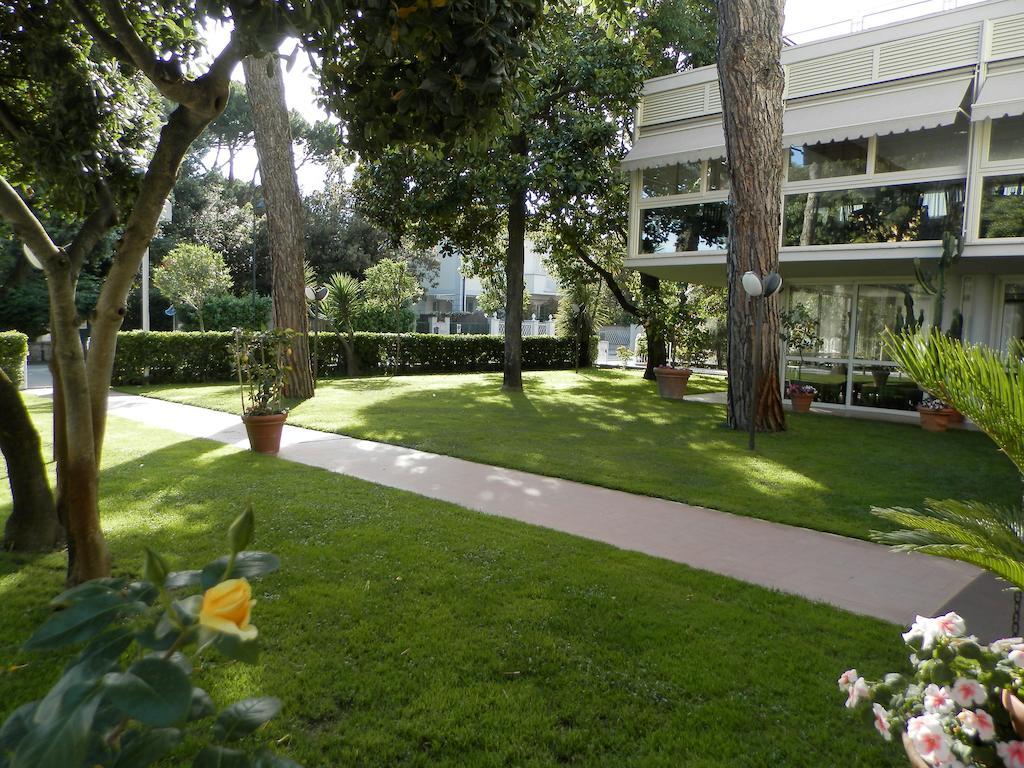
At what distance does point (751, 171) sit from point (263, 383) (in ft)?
Result: 25.3

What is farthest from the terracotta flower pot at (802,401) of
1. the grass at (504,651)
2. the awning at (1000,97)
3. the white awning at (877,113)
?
the grass at (504,651)

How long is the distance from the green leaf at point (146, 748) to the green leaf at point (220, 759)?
4cm

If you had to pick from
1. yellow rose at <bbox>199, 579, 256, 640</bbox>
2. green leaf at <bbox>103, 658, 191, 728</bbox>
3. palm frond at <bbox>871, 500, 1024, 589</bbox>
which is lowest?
palm frond at <bbox>871, 500, 1024, 589</bbox>

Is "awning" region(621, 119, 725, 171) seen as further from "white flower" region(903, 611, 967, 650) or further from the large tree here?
"white flower" region(903, 611, 967, 650)

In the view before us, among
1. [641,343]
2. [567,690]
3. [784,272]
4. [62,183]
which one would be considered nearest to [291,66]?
[62,183]

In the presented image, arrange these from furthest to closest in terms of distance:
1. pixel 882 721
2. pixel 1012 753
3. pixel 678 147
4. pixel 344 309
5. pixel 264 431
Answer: pixel 344 309 < pixel 678 147 < pixel 264 431 < pixel 882 721 < pixel 1012 753

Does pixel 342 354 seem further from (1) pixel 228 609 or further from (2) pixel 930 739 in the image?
(1) pixel 228 609

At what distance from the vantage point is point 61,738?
0.80m

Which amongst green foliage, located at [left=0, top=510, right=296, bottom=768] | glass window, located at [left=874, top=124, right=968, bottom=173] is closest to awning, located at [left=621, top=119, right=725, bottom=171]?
glass window, located at [left=874, top=124, right=968, bottom=173]

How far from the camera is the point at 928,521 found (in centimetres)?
252

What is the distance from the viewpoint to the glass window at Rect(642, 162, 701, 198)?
14.6 meters

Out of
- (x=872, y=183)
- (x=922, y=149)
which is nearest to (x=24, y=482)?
(x=872, y=183)

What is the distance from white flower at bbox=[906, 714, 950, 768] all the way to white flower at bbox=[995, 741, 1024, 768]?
121mm

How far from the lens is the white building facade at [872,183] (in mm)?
11188
